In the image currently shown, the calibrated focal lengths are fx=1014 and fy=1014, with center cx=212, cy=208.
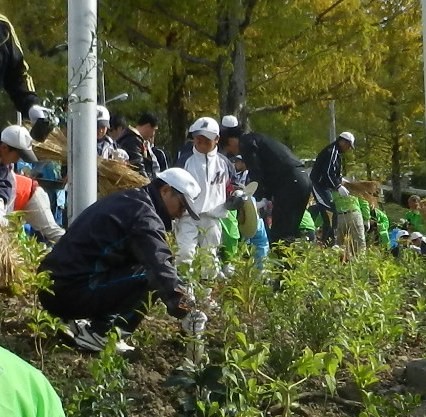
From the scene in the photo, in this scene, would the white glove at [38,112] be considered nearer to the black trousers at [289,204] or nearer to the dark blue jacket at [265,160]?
the dark blue jacket at [265,160]

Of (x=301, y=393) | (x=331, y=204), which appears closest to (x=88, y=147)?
(x=301, y=393)

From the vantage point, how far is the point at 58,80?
15758 millimetres

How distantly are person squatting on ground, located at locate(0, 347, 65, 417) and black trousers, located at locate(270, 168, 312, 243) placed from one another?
19.8ft

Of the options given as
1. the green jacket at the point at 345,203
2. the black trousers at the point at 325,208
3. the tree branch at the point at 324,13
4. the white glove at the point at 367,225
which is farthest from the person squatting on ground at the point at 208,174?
the tree branch at the point at 324,13

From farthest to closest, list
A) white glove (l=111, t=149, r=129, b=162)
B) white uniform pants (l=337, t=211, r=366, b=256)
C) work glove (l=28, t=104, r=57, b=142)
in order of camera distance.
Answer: white uniform pants (l=337, t=211, r=366, b=256) → white glove (l=111, t=149, r=129, b=162) → work glove (l=28, t=104, r=57, b=142)

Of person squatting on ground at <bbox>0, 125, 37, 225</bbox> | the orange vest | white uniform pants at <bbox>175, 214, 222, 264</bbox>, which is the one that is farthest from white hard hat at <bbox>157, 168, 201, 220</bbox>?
the orange vest

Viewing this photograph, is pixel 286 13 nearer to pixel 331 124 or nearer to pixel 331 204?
pixel 331 204

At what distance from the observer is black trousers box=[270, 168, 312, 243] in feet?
25.4

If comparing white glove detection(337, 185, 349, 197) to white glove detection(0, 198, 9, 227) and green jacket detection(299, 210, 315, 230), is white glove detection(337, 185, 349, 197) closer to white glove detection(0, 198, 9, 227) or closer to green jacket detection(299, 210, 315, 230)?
green jacket detection(299, 210, 315, 230)

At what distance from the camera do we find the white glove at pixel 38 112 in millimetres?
4922

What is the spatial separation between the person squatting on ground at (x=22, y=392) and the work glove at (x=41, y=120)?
129 inches

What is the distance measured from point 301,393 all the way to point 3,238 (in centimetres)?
170

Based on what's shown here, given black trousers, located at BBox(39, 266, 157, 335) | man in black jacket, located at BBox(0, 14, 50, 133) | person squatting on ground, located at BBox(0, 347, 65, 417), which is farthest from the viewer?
man in black jacket, located at BBox(0, 14, 50, 133)

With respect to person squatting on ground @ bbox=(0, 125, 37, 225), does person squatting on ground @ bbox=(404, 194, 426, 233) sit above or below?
below
